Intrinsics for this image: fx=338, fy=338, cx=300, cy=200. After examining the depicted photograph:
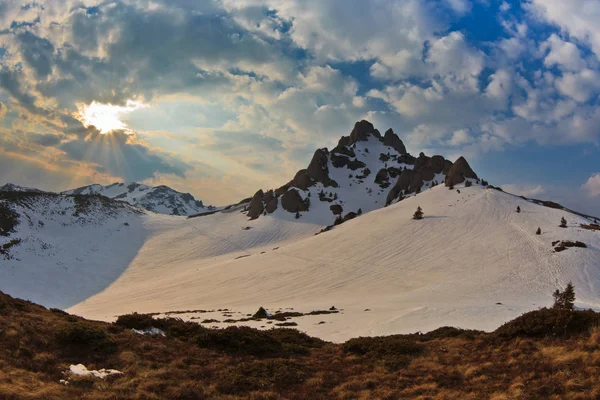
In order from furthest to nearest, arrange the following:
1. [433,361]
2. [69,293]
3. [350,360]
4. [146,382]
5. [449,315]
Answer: [69,293]
[449,315]
[350,360]
[433,361]
[146,382]

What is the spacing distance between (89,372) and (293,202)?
121 meters

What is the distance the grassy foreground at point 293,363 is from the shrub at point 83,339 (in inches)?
1.4

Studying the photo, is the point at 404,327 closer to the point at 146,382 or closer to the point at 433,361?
the point at 433,361

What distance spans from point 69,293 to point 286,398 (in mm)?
63209

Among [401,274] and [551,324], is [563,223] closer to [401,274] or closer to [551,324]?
[401,274]

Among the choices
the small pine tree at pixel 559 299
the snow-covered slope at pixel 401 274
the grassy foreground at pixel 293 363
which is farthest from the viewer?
the snow-covered slope at pixel 401 274

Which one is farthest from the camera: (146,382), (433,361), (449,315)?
(449,315)

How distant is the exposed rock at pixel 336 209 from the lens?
5143 inches

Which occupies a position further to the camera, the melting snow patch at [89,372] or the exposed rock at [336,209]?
the exposed rock at [336,209]

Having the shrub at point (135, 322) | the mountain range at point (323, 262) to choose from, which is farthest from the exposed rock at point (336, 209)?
the shrub at point (135, 322)

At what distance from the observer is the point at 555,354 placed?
12.5m

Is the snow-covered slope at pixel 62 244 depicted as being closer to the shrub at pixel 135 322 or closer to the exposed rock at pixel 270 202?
the shrub at pixel 135 322

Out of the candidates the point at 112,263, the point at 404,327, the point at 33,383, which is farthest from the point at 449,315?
the point at 112,263

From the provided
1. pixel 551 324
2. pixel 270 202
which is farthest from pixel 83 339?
pixel 270 202
